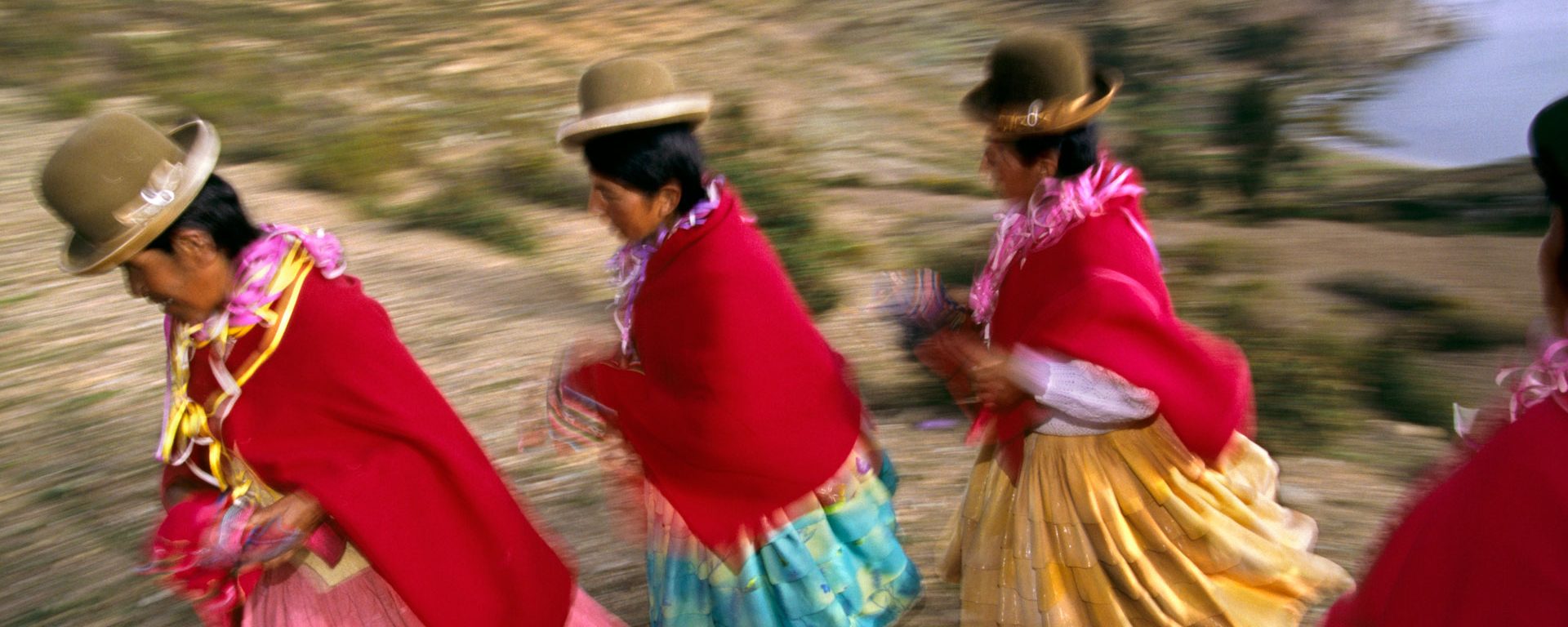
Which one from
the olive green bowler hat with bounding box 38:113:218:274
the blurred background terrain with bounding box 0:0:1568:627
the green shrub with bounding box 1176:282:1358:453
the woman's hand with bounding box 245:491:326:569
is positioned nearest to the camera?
the olive green bowler hat with bounding box 38:113:218:274

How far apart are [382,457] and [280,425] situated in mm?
209

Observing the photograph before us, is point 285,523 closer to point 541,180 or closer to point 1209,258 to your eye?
point 1209,258

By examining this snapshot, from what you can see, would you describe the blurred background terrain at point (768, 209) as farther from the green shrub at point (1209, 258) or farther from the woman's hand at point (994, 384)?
the woman's hand at point (994, 384)

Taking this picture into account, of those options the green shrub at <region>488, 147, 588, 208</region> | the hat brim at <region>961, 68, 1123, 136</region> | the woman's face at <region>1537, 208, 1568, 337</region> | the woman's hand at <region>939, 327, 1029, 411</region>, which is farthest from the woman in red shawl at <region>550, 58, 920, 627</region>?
the green shrub at <region>488, 147, 588, 208</region>

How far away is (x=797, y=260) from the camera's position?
24.5ft

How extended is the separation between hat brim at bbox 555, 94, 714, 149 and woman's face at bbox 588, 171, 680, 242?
103 mm

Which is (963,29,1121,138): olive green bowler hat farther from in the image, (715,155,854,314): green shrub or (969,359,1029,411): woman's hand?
(715,155,854,314): green shrub

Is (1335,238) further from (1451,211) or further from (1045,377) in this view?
(1045,377)

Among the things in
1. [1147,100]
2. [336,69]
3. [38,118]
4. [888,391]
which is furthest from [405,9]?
[888,391]

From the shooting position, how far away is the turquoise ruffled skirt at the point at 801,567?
2.88 meters

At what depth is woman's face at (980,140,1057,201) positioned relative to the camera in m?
2.96

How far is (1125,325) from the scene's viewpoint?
2.72 m

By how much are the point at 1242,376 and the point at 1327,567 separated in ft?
1.86

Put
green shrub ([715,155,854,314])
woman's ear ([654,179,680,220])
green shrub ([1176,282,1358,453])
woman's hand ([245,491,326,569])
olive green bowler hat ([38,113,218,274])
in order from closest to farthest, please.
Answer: olive green bowler hat ([38,113,218,274]) → woman's hand ([245,491,326,569]) → woman's ear ([654,179,680,220]) → green shrub ([1176,282,1358,453]) → green shrub ([715,155,854,314])
